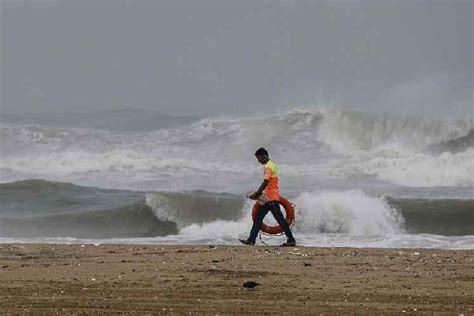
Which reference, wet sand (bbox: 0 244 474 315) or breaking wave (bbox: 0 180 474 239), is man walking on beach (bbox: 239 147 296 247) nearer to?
wet sand (bbox: 0 244 474 315)

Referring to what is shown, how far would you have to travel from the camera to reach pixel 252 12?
201ft

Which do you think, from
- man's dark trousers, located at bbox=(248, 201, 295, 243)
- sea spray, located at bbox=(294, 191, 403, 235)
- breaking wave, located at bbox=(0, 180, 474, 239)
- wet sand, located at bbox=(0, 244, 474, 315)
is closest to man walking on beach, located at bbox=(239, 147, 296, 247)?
man's dark trousers, located at bbox=(248, 201, 295, 243)

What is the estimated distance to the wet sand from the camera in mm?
9227

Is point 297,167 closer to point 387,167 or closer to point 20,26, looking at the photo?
point 387,167

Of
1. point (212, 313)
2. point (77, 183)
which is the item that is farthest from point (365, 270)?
point (77, 183)

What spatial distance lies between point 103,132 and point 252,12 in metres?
25.9

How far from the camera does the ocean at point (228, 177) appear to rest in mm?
18938

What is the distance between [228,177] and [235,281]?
1821 cm

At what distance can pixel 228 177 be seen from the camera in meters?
28.8

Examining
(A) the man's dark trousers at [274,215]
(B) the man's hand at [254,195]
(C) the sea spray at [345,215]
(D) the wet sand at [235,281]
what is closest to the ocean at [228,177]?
(C) the sea spray at [345,215]

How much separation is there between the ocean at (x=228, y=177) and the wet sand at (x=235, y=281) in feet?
11.7

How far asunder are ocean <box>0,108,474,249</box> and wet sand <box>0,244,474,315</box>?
3.58 m

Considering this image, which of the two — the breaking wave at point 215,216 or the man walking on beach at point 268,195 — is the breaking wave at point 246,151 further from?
the man walking on beach at point 268,195

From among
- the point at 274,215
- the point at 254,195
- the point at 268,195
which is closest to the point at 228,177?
the point at 274,215
